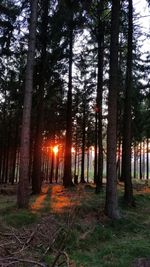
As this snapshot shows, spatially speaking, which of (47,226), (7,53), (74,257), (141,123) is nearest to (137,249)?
(74,257)

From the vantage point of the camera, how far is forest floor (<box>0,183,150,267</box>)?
7.70 m

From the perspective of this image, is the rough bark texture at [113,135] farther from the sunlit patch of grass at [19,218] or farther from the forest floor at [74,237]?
the sunlit patch of grass at [19,218]

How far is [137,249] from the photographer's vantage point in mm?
8969

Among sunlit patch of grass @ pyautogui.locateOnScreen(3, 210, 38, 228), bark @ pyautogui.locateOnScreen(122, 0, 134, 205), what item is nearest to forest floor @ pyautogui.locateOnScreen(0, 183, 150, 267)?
sunlit patch of grass @ pyautogui.locateOnScreen(3, 210, 38, 228)

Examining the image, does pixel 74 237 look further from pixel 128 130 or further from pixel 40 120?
pixel 40 120

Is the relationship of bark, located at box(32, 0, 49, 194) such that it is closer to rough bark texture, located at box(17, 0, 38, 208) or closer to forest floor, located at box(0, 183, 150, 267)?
forest floor, located at box(0, 183, 150, 267)

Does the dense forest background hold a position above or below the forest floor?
above

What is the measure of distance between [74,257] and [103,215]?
13.0 feet

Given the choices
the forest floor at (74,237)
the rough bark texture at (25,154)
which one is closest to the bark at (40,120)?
the forest floor at (74,237)

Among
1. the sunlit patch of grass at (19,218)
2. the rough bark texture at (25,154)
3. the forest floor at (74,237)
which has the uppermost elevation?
the rough bark texture at (25,154)

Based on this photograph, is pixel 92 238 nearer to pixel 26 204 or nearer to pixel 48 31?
pixel 26 204

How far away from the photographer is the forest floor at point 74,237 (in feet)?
25.3

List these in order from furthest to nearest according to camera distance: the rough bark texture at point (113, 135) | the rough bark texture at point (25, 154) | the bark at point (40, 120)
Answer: the bark at point (40, 120) < the rough bark texture at point (113, 135) < the rough bark texture at point (25, 154)

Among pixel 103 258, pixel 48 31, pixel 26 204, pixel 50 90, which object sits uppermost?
pixel 48 31
